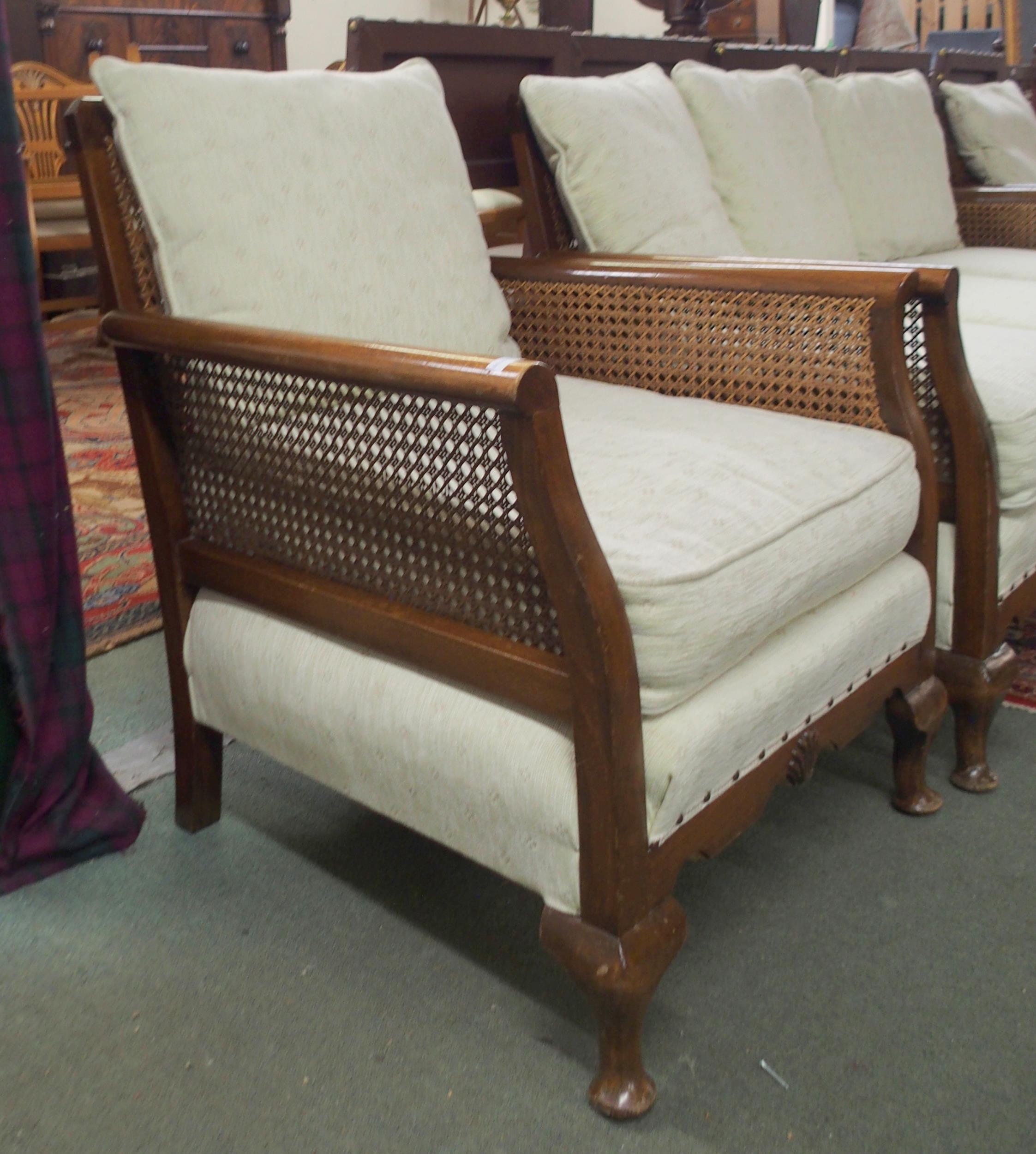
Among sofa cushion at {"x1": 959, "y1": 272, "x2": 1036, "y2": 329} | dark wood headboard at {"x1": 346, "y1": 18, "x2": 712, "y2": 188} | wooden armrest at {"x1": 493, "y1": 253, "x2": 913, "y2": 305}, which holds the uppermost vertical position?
dark wood headboard at {"x1": 346, "y1": 18, "x2": 712, "y2": 188}

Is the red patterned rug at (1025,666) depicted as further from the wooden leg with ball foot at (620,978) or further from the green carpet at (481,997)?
the wooden leg with ball foot at (620,978)

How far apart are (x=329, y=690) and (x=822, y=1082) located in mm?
558

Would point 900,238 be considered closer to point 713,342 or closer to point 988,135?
point 988,135

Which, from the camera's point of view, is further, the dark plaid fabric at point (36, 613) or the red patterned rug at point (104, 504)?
the red patterned rug at point (104, 504)

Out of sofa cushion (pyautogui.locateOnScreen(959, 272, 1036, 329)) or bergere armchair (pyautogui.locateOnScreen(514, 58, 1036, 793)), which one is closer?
bergere armchair (pyautogui.locateOnScreen(514, 58, 1036, 793))

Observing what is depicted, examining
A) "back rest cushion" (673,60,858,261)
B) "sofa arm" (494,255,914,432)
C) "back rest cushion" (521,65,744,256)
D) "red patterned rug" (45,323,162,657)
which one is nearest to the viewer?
"sofa arm" (494,255,914,432)

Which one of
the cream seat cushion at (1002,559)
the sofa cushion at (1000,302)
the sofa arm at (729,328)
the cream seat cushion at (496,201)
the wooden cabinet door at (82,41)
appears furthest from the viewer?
the wooden cabinet door at (82,41)

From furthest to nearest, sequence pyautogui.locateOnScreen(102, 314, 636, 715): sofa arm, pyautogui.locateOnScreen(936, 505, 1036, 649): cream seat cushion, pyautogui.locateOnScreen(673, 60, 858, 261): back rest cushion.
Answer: pyautogui.locateOnScreen(673, 60, 858, 261): back rest cushion
pyautogui.locateOnScreen(936, 505, 1036, 649): cream seat cushion
pyautogui.locateOnScreen(102, 314, 636, 715): sofa arm

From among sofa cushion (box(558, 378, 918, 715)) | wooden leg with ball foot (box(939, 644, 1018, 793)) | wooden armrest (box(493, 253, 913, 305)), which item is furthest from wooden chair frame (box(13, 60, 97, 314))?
wooden leg with ball foot (box(939, 644, 1018, 793))

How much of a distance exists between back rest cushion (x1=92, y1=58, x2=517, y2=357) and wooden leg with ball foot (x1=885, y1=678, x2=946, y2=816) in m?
0.61

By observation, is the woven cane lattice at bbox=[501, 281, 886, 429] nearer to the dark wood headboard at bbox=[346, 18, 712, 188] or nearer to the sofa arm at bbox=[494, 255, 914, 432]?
the sofa arm at bbox=[494, 255, 914, 432]

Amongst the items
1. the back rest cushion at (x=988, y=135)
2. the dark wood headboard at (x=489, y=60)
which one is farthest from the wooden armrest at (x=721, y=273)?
the back rest cushion at (x=988, y=135)

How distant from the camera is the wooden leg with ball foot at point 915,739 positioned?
1.30 meters

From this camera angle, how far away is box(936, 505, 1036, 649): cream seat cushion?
4.46ft
